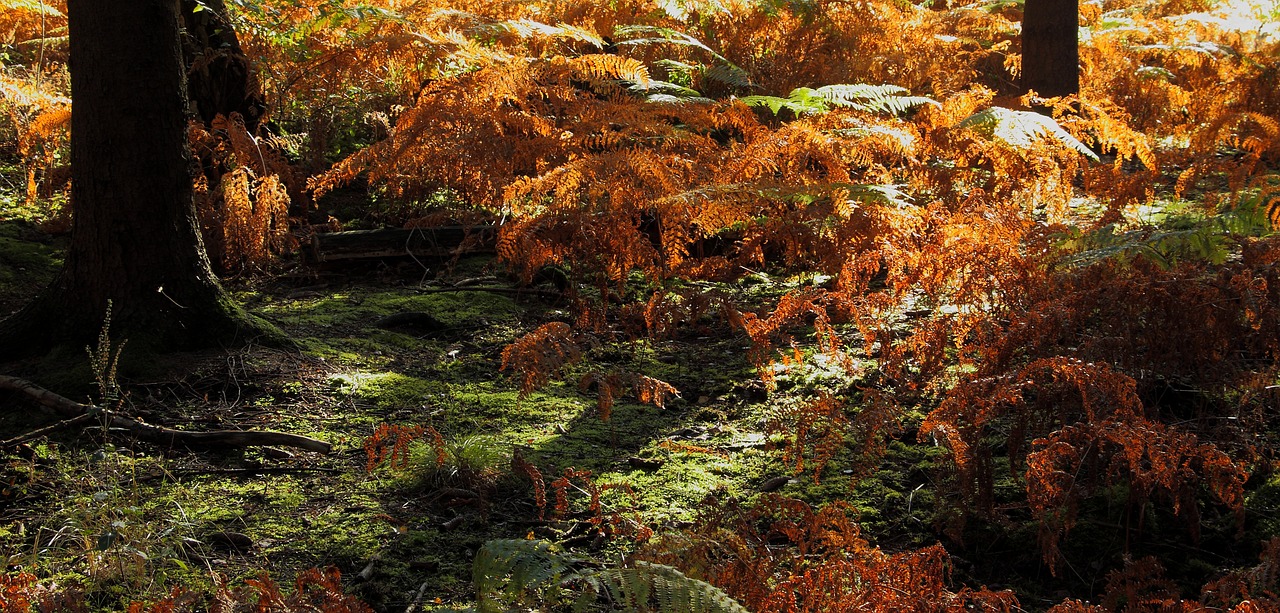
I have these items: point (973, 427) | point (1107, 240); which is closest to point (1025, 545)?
point (973, 427)

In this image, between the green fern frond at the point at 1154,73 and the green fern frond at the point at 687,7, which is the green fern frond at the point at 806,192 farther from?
the green fern frond at the point at 1154,73

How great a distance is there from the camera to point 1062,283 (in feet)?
11.6

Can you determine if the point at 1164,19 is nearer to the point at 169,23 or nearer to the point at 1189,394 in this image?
the point at 1189,394

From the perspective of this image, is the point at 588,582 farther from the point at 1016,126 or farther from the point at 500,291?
the point at 1016,126

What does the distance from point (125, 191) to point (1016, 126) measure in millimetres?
4404

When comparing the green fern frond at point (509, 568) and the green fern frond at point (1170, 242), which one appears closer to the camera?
the green fern frond at point (509, 568)

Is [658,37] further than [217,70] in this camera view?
Yes

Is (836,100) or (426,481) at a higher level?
(836,100)

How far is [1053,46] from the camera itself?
7559 millimetres

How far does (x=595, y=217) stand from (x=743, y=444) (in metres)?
1.50

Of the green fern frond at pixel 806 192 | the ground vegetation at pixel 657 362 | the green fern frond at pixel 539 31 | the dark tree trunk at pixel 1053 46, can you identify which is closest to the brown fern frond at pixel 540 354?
the ground vegetation at pixel 657 362

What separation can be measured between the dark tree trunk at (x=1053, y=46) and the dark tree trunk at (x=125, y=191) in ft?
21.1

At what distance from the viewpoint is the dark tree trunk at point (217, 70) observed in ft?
20.4

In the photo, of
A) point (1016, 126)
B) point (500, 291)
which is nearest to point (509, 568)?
point (500, 291)
